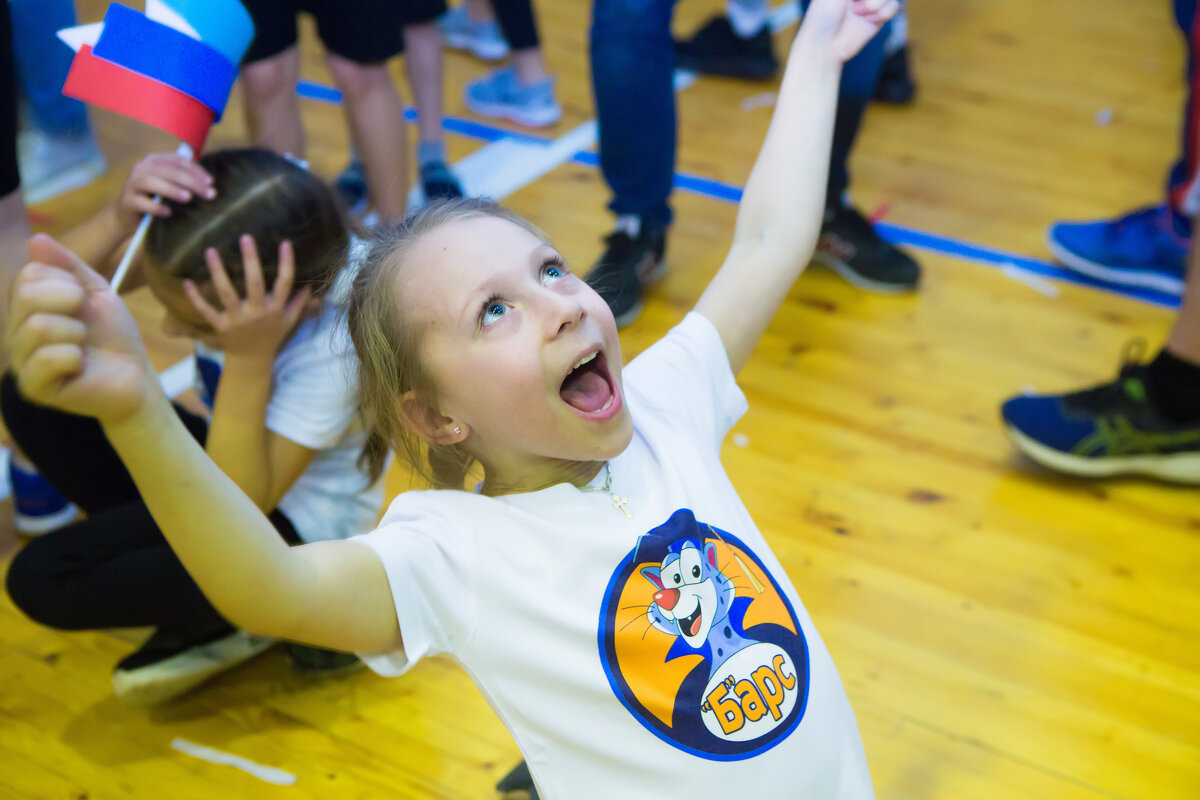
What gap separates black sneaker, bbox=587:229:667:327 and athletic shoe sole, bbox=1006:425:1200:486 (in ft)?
2.22

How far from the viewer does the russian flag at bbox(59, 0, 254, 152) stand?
1072mm

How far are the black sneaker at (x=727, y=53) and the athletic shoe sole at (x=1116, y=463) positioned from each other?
157 centimetres

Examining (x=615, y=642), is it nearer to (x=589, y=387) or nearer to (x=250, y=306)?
(x=589, y=387)

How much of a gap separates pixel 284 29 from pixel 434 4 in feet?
1.46

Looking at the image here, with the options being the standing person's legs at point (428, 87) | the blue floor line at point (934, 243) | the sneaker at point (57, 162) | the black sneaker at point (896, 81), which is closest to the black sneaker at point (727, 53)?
the black sneaker at point (896, 81)

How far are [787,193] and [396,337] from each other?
391mm

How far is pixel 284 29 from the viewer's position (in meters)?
1.86

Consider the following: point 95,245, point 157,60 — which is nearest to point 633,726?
point 157,60

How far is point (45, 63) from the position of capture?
221 centimetres

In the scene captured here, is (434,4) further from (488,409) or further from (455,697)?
(488,409)

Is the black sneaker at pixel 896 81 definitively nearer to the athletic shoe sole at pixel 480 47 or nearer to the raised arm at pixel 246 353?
the athletic shoe sole at pixel 480 47

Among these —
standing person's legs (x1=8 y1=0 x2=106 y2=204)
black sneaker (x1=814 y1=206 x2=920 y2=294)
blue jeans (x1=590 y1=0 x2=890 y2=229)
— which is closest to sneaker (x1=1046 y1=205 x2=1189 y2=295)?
black sneaker (x1=814 y1=206 x2=920 y2=294)

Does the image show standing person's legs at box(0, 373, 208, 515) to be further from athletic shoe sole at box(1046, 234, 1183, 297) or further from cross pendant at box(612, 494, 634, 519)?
athletic shoe sole at box(1046, 234, 1183, 297)

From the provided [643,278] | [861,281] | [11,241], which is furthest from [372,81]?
[861,281]
